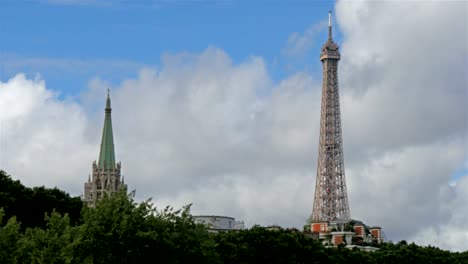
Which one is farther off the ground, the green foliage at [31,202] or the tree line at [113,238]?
the green foliage at [31,202]

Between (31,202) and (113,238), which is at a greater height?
(31,202)

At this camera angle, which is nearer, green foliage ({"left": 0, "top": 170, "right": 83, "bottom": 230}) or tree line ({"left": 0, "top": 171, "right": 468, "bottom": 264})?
tree line ({"left": 0, "top": 171, "right": 468, "bottom": 264})

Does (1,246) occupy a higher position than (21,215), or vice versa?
(21,215)

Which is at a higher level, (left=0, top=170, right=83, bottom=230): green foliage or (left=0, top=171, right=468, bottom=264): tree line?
(left=0, top=170, right=83, bottom=230): green foliage

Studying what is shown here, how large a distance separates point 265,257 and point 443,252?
177ft

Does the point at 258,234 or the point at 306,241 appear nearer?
the point at 258,234

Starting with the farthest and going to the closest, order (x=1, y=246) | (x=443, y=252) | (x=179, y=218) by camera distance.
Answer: (x=443, y=252), (x=179, y=218), (x=1, y=246)

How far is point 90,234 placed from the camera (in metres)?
71.6

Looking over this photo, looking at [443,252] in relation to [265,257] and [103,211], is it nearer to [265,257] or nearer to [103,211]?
[265,257]

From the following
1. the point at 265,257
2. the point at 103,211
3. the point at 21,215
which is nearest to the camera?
the point at 103,211

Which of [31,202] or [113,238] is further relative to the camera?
[31,202]

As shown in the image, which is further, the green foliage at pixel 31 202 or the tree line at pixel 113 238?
the green foliage at pixel 31 202

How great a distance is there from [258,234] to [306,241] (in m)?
11.2

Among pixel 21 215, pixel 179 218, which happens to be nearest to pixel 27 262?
pixel 179 218
